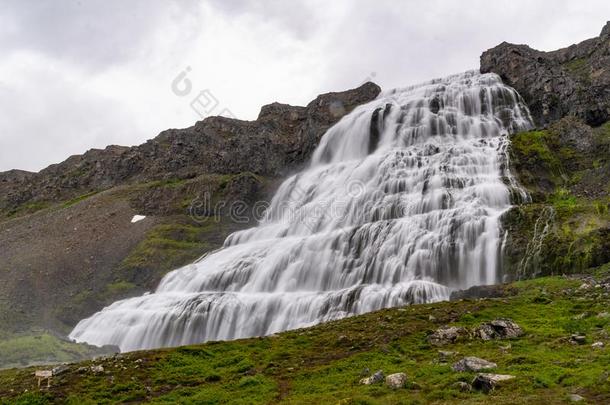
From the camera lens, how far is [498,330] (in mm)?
20688

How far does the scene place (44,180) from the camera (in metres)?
127

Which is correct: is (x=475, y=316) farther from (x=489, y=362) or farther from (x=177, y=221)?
(x=177, y=221)

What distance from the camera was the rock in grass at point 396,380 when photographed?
53.2 ft

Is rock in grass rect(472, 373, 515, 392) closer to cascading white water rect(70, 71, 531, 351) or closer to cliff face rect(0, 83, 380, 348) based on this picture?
cascading white water rect(70, 71, 531, 351)

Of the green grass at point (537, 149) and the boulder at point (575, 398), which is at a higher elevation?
the green grass at point (537, 149)

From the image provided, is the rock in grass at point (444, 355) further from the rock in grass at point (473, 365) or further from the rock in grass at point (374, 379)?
the rock in grass at point (374, 379)

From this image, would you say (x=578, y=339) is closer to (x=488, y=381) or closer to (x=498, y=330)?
(x=498, y=330)

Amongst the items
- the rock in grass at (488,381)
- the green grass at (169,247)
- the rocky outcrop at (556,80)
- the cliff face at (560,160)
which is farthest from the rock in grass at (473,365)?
the rocky outcrop at (556,80)

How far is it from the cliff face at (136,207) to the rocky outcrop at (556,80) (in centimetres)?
2758

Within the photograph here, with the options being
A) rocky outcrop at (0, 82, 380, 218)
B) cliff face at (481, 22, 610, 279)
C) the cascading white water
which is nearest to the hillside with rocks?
cliff face at (481, 22, 610, 279)

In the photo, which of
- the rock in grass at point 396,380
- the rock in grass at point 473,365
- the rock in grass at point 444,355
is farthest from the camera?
the rock in grass at point 444,355

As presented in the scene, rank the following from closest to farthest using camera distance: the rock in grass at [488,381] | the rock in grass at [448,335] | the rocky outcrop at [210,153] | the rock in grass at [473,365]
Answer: the rock in grass at [488,381]
the rock in grass at [473,365]
the rock in grass at [448,335]
the rocky outcrop at [210,153]

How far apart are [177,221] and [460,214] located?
155 feet

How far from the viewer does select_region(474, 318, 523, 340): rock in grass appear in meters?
20.3
